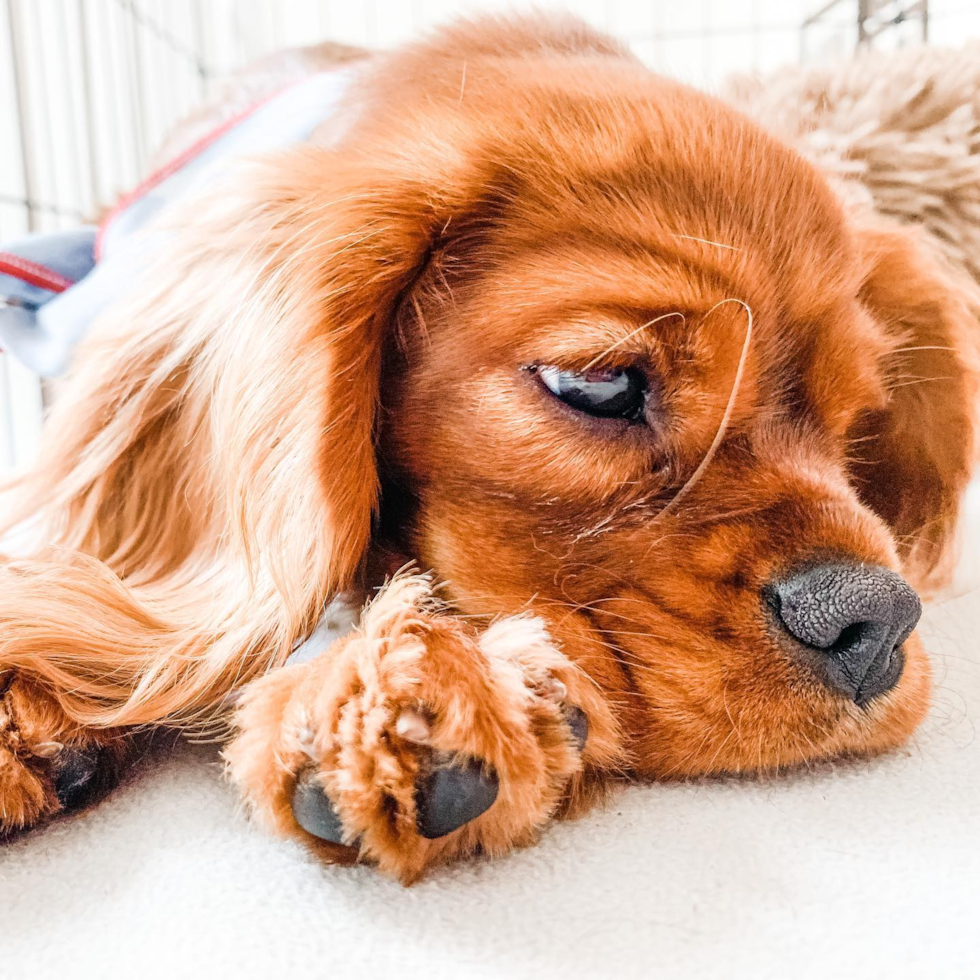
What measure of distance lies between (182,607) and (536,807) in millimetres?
446

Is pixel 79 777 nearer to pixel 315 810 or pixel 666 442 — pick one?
pixel 315 810

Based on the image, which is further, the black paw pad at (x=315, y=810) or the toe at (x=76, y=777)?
the toe at (x=76, y=777)

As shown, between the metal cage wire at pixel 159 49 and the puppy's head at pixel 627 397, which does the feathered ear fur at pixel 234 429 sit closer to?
the puppy's head at pixel 627 397

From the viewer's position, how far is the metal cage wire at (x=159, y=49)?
206 centimetres

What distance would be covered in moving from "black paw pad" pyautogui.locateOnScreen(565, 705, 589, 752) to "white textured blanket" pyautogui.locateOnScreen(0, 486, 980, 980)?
87 mm

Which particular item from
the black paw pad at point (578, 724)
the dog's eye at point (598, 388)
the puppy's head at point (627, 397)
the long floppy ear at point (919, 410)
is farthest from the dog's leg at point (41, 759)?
the long floppy ear at point (919, 410)

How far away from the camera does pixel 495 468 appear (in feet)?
2.94

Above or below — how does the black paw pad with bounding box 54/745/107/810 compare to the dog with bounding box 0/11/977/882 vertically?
below

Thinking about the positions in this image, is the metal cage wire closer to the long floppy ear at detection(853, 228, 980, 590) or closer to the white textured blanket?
the long floppy ear at detection(853, 228, 980, 590)

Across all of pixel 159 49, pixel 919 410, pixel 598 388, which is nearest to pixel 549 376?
pixel 598 388

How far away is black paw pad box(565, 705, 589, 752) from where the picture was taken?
731mm

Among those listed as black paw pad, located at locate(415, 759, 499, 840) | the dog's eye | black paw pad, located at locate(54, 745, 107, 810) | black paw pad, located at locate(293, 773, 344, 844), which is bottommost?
black paw pad, located at locate(54, 745, 107, 810)

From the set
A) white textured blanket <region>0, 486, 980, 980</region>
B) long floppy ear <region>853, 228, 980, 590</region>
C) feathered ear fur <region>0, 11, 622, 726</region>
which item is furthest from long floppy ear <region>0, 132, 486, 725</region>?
long floppy ear <region>853, 228, 980, 590</region>

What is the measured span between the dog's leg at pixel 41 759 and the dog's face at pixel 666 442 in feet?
1.17
